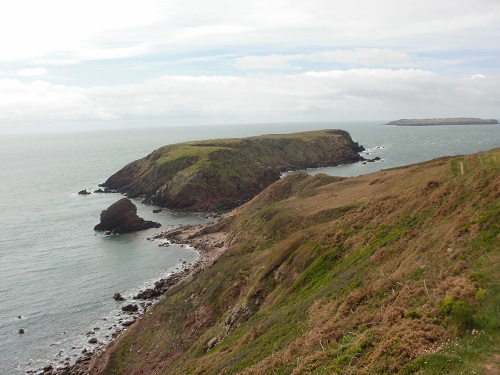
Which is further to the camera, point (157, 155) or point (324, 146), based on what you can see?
point (324, 146)

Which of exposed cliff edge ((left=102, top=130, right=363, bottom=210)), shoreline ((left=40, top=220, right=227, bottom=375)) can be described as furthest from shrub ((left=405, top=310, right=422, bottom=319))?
exposed cliff edge ((left=102, top=130, right=363, bottom=210))

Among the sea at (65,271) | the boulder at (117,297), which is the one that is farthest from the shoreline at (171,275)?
the boulder at (117,297)

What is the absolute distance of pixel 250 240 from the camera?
163 ft

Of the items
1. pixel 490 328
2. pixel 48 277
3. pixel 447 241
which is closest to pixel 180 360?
pixel 447 241

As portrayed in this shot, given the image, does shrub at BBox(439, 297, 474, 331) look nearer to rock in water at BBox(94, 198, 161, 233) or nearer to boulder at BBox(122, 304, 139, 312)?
boulder at BBox(122, 304, 139, 312)

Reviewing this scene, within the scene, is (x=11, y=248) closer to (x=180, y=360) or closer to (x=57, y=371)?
(x=57, y=371)

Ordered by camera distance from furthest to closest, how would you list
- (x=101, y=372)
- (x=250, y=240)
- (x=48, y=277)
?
(x=48, y=277) → (x=250, y=240) → (x=101, y=372)

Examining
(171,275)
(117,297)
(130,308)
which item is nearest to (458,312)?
(130,308)

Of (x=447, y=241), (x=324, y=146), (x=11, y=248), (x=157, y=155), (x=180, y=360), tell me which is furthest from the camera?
(x=324, y=146)

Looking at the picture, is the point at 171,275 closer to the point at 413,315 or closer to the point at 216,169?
the point at 413,315

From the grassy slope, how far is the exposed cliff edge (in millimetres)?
59790

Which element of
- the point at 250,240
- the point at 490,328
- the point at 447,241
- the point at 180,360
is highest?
the point at 447,241

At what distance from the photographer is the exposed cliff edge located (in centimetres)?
10731

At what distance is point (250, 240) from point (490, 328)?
36313 millimetres
